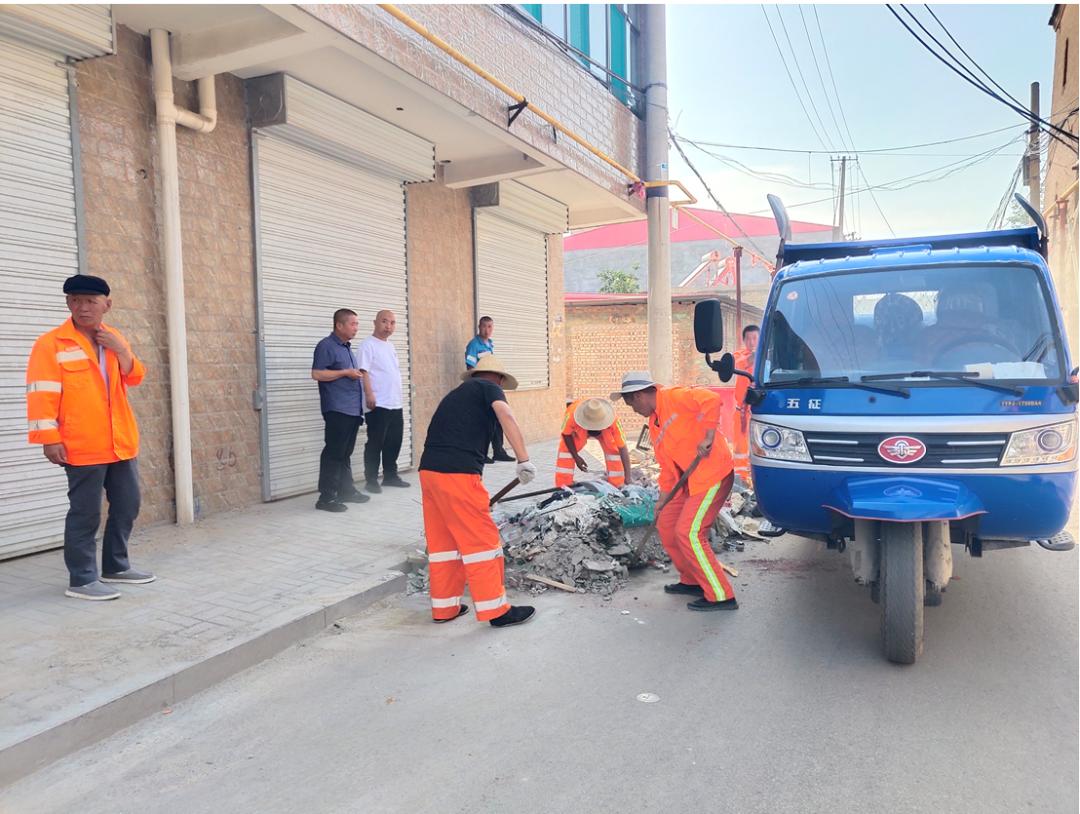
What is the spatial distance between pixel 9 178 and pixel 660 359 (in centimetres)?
931

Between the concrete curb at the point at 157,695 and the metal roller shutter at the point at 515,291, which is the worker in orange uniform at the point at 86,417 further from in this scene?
the metal roller shutter at the point at 515,291

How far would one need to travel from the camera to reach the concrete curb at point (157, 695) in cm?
323

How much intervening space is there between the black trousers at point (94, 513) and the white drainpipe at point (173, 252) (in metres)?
1.61

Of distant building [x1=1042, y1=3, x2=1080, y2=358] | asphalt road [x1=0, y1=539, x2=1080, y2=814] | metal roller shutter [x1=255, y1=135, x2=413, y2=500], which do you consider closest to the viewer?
asphalt road [x1=0, y1=539, x2=1080, y2=814]

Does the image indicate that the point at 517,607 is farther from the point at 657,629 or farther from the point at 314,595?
the point at 314,595

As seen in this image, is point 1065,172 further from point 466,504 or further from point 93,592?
point 93,592

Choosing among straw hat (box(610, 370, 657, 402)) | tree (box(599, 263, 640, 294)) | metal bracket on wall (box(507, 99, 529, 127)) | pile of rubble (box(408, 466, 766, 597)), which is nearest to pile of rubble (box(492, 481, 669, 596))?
pile of rubble (box(408, 466, 766, 597))

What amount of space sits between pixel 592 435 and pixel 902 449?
4.09 meters

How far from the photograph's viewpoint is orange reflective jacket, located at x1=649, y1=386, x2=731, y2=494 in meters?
5.18

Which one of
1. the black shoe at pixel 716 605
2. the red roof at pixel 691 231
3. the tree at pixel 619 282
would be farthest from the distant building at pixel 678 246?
the black shoe at pixel 716 605

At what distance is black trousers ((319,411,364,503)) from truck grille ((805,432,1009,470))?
4.93 metres

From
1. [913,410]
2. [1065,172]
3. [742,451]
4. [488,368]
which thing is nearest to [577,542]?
[488,368]

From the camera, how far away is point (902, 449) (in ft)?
13.6

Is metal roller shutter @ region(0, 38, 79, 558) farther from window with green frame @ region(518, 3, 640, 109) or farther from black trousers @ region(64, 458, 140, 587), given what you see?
window with green frame @ region(518, 3, 640, 109)
